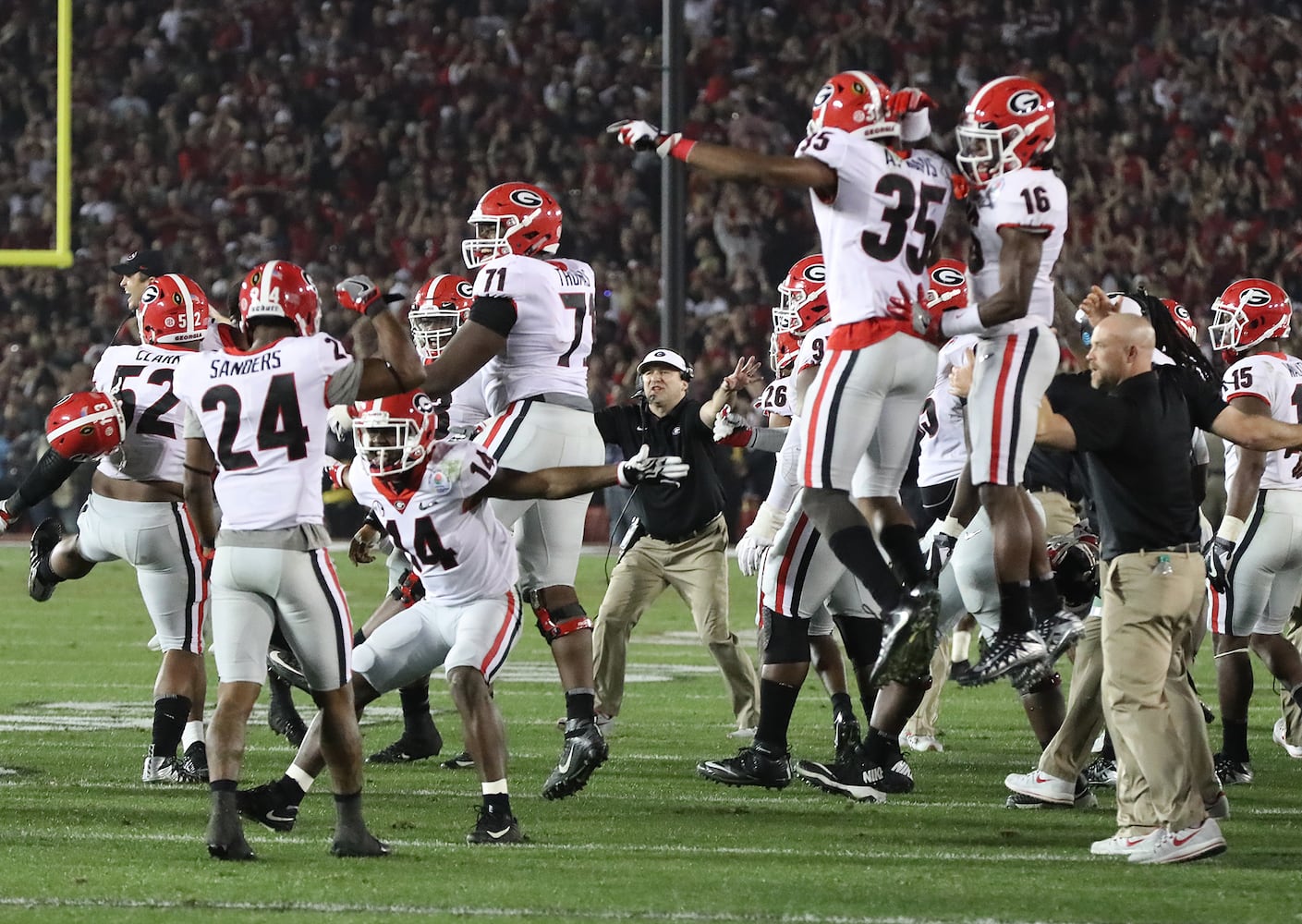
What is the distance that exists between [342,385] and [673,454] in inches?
139

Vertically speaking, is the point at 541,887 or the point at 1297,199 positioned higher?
the point at 1297,199

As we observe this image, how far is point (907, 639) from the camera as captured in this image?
5.86 m

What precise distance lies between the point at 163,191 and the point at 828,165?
749 inches

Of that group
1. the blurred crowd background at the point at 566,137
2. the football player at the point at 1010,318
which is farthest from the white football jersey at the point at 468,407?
the blurred crowd background at the point at 566,137

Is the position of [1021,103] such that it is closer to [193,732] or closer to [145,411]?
[145,411]

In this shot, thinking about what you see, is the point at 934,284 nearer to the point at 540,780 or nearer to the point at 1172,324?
the point at 1172,324

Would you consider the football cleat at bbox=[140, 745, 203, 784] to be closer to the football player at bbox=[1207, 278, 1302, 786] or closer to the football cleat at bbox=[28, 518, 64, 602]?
the football cleat at bbox=[28, 518, 64, 602]

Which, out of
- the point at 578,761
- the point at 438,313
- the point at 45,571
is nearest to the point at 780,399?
the point at 438,313

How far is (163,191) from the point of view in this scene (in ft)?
78.3

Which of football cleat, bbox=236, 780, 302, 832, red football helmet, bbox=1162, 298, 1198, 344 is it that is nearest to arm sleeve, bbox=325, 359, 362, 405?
football cleat, bbox=236, 780, 302, 832

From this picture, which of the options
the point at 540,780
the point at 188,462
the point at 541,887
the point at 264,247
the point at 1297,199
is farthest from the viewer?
the point at 264,247

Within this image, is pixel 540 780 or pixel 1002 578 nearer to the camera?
pixel 1002 578

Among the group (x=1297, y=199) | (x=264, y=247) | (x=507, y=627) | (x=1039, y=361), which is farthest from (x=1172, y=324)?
(x=264, y=247)

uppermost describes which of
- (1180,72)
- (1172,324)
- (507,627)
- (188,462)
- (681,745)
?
(1180,72)
